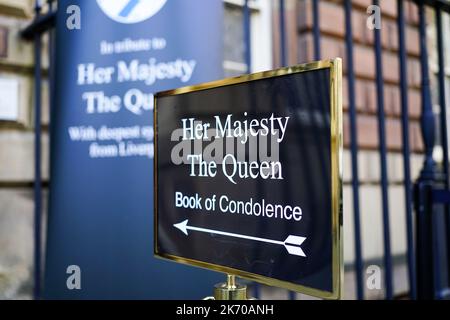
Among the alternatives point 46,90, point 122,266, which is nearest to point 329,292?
point 122,266

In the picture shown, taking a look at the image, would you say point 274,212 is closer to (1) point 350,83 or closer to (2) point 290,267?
(2) point 290,267

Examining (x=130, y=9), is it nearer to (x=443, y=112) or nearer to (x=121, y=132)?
(x=121, y=132)

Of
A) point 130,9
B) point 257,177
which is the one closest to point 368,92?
A: point 130,9

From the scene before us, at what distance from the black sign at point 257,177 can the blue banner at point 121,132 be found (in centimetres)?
55

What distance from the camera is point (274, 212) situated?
1012 millimetres

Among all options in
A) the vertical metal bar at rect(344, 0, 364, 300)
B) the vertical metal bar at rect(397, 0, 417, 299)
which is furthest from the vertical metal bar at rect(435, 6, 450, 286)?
the vertical metal bar at rect(344, 0, 364, 300)

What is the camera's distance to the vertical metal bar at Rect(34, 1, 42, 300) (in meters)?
2.50

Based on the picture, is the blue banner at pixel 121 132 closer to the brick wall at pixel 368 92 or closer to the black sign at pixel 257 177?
→ the black sign at pixel 257 177

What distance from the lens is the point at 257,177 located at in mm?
1049

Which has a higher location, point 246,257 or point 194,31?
point 194,31

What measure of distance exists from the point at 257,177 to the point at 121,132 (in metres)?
0.95

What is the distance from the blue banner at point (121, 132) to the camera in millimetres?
1810

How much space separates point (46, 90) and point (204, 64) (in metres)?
1.33

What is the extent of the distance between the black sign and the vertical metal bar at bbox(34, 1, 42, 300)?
4.99 feet
